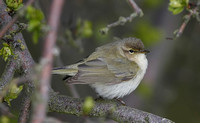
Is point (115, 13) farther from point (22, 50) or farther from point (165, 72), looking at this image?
point (22, 50)

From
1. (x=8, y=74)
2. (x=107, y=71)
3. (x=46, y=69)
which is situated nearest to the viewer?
(x=46, y=69)

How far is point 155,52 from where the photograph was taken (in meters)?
6.95

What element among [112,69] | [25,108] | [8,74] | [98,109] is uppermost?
[8,74]

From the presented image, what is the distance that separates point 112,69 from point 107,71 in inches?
3.7

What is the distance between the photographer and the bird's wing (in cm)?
454

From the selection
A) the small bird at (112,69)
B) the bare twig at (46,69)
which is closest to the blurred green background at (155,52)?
the small bird at (112,69)

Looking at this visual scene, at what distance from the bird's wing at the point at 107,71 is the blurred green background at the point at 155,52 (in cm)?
133

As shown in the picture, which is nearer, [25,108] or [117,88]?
[25,108]

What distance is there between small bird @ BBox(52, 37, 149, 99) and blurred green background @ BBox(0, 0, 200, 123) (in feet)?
3.71

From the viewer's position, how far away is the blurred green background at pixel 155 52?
6469 millimetres

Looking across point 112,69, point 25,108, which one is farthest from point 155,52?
point 25,108

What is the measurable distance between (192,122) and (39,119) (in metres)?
6.39

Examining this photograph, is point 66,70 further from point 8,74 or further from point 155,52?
point 155,52

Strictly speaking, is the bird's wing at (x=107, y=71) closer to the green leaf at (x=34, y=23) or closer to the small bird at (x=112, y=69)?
the small bird at (x=112, y=69)
